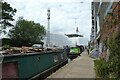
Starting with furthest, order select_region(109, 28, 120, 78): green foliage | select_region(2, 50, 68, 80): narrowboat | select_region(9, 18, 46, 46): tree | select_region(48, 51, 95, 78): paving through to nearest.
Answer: select_region(9, 18, 46, 46): tree, select_region(48, 51, 95, 78): paving, select_region(2, 50, 68, 80): narrowboat, select_region(109, 28, 120, 78): green foliage

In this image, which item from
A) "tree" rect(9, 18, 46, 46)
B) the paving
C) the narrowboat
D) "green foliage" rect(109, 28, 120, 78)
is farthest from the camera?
"tree" rect(9, 18, 46, 46)

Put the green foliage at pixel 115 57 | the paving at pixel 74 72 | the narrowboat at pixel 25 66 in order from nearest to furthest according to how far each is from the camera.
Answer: the green foliage at pixel 115 57
the narrowboat at pixel 25 66
the paving at pixel 74 72

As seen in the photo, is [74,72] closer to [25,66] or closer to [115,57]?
[25,66]

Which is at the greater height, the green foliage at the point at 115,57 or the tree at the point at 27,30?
the tree at the point at 27,30

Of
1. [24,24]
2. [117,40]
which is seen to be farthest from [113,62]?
[24,24]

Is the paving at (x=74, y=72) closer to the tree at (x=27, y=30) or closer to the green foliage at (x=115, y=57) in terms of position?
the green foliage at (x=115, y=57)

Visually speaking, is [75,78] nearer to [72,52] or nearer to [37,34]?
[72,52]

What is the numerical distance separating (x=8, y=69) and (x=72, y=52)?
1548 inches

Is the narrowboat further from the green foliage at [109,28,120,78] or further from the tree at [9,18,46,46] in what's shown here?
the tree at [9,18,46,46]

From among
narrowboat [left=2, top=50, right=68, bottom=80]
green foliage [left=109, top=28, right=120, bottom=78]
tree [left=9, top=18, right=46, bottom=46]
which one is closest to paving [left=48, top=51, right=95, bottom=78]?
narrowboat [left=2, top=50, right=68, bottom=80]

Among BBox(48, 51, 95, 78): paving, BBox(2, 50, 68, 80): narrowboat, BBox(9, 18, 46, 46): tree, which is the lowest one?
BBox(48, 51, 95, 78): paving

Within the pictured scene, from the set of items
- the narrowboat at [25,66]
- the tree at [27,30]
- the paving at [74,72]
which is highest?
the tree at [27,30]

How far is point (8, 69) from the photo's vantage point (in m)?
9.94

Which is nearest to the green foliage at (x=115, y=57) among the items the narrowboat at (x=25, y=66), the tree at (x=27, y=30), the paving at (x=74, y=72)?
the narrowboat at (x=25, y=66)
